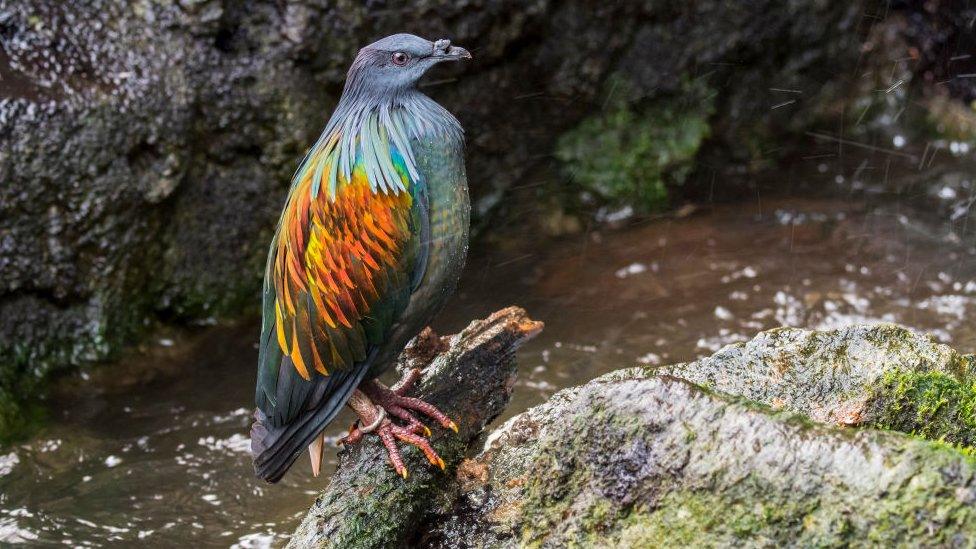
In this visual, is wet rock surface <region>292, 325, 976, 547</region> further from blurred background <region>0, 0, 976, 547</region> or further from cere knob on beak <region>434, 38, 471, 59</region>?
blurred background <region>0, 0, 976, 547</region>

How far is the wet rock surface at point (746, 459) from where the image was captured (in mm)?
2357

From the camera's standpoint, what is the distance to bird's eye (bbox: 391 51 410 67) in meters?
3.26

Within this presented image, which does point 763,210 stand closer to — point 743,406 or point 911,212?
point 911,212

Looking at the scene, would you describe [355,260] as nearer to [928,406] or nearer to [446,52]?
[446,52]

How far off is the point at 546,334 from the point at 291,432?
2713 mm

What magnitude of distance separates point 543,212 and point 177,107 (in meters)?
2.56

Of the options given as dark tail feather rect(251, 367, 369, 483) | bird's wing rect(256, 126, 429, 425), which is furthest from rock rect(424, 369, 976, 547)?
bird's wing rect(256, 126, 429, 425)

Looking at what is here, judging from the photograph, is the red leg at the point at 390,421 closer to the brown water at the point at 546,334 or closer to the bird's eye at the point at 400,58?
the bird's eye at the point at 400,58

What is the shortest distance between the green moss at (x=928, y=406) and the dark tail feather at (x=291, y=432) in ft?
5.48

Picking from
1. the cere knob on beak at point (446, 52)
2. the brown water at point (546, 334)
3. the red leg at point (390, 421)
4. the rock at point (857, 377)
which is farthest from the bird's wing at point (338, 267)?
the brown water at point (546, 334)

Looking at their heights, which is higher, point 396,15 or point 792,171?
point 396,15

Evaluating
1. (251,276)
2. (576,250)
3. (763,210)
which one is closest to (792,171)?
(763,210)

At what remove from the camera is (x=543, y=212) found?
693cm

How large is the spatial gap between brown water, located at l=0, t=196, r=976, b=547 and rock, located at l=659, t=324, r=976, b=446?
1785mm
